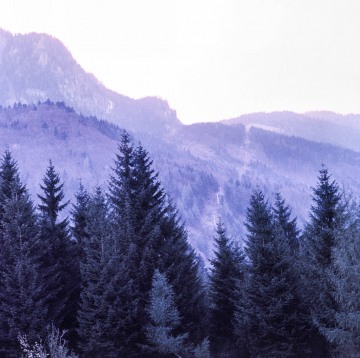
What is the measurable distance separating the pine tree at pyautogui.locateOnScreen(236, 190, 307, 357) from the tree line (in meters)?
0.06

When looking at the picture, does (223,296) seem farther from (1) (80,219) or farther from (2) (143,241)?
(1) (80,219)

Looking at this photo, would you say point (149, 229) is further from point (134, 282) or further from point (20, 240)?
point (20, 240)

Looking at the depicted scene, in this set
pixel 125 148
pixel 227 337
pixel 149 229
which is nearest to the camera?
pixel 149 229

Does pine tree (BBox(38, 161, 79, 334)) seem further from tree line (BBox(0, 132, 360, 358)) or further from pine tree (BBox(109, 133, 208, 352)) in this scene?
pine tree (BBox(109, 133, 208, 352))

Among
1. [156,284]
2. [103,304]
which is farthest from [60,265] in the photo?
[156,284]

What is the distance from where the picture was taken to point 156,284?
2141 cm

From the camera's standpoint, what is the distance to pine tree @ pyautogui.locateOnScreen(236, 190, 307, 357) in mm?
22203

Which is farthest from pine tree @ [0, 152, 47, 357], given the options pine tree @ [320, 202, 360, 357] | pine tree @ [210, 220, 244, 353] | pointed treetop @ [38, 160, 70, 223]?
pine tree @ [320, 202, 360, 357]

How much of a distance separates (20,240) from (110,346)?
7.42 m

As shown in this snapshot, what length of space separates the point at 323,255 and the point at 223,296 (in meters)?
9.19

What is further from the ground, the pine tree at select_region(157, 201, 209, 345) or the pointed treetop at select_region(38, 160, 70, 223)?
the pointed treetop at select_region(38, 160, 70, 223)

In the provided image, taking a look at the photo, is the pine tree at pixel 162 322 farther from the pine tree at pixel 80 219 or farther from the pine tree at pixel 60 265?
the pine tree at pixel 80 219

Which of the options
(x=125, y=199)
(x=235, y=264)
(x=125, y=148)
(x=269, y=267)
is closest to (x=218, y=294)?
(x=235, y=264)

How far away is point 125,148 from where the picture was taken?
89.5ft
